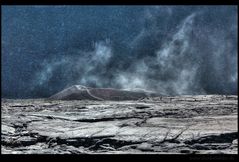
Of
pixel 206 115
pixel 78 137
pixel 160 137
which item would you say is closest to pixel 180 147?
pixel 160 137

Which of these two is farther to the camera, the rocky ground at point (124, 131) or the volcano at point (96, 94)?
the volcano at point (96, 94)

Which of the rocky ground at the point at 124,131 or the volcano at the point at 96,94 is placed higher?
the volcano at the point at 96,94

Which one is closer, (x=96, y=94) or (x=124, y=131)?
(x=124, y=131)

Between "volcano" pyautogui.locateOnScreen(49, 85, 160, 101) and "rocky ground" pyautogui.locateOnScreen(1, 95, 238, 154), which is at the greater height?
"volcano" pyautogui.locateOnScreen(49, 85, 160, 101)

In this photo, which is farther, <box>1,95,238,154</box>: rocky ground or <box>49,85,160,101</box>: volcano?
<box>49,85,160,101</box>: volcano
